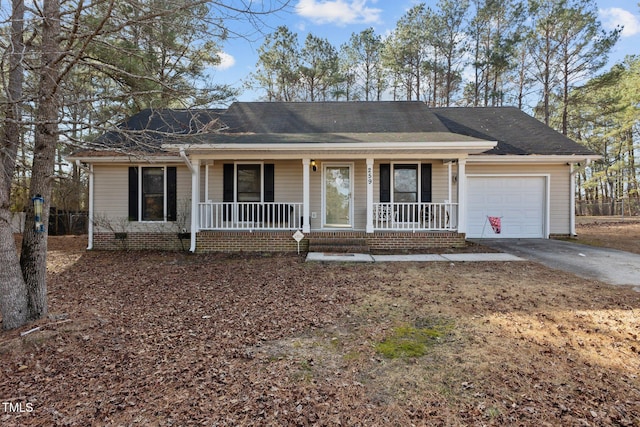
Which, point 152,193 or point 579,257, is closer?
point 579,257

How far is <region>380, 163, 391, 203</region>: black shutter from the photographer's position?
9.48 metres

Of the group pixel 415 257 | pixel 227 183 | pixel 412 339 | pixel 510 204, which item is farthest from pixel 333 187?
pixel 412 339

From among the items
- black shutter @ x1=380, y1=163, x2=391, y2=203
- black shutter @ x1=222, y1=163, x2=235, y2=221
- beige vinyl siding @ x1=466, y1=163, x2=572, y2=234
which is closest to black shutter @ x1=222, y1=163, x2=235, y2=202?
black shutter @ x1=222, y1=163, x2=235, y2=221

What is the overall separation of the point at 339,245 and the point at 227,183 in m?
3.89

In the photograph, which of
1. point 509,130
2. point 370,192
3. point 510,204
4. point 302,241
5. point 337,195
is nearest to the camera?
point 370,192

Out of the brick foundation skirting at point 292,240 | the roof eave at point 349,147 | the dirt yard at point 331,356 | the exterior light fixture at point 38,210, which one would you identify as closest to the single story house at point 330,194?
the brick foundation skirting at point 292,240

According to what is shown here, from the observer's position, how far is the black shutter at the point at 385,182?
9.48m

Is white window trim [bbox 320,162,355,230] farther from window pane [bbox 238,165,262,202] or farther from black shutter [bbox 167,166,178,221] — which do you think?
black shutter [bbox 167,166,178,221]

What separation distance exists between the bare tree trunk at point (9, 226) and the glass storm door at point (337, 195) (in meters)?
7.07

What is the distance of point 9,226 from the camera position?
3332 millimetres

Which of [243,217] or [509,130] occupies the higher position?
[509,130]

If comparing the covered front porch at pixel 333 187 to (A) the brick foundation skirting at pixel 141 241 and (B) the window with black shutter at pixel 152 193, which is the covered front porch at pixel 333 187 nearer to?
(B) the window with black shutter at pixel 152 193

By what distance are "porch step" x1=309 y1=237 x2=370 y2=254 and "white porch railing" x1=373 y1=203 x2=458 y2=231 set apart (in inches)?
34.2

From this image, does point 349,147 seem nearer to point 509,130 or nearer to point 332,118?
point 332,118
